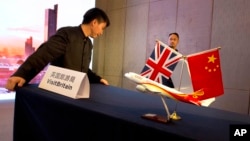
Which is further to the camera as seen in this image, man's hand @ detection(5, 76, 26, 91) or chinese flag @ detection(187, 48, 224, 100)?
man's hand @ detection(5, 76, 26, 91)

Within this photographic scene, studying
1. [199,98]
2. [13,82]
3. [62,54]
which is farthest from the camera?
[62,54]

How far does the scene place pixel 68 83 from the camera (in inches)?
38.7

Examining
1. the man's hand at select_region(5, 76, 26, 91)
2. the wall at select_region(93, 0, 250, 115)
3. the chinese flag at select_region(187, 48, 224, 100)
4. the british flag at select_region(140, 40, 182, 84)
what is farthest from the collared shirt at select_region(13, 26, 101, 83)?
the wall at select_region(93, 0, 250, 115)

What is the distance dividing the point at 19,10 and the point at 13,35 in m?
0.38

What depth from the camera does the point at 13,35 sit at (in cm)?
365

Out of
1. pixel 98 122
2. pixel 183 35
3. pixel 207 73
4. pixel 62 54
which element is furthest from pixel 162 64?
pixel 183 35

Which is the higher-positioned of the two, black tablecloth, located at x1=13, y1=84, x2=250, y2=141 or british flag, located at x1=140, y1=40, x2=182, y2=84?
british flag, located at x1=140, y1=40, x2=182, y2=84

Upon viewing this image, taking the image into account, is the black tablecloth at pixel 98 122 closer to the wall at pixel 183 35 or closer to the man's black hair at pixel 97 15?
the man's black hair at pixel 97 15

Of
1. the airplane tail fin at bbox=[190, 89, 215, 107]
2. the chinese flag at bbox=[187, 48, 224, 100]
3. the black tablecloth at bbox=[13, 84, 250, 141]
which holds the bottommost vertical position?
the black tablecloth at bbox=[13, 84, 250, 141]

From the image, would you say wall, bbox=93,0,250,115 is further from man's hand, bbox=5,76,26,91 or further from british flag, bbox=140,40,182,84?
man's hand, bbox=5,76,26,91

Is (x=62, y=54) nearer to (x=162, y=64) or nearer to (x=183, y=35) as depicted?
(x=162, y=64)

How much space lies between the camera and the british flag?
0.93 meters

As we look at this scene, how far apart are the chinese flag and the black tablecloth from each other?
0.28ft

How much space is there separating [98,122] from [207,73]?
0.42 m
